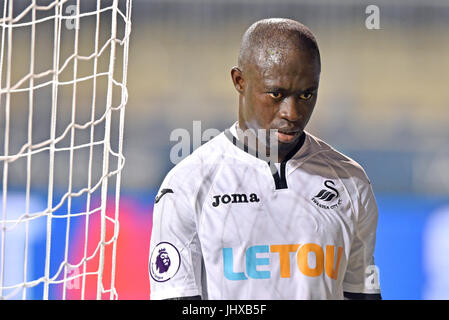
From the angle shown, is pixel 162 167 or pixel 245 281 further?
pixel 162 167

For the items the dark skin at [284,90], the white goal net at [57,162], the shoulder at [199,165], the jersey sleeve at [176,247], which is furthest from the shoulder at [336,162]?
the white goal net at [57,162]

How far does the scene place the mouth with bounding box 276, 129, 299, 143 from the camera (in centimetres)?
143

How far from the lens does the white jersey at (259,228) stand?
4.64 feet

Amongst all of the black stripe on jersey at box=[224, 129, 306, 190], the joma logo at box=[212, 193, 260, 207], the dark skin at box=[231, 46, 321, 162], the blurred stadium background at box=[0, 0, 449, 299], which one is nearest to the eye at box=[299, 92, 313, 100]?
the dark skin at box=[231, 46, 321, 162]

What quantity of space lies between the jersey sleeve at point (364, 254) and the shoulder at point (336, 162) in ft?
0.09

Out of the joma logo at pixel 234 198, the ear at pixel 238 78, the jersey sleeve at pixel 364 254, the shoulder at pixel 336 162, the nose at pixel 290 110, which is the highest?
the ear at pixel 238 78

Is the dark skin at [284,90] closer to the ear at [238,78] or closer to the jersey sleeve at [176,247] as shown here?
the ear at [238,78]

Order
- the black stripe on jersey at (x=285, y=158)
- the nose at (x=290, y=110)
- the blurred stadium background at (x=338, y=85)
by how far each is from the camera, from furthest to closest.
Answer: the blurred stadium background at (x=338, y=85) → the black stripe on jersey at (x=285, y=158) → the nose at (x=290, y=110)

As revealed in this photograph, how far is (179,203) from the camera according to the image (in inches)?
56.9

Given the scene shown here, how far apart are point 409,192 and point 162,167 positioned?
1.91m

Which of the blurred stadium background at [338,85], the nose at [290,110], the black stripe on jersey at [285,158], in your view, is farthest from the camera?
the blurred stadium background at [338,85]

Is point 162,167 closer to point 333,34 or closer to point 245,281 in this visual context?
point 333,34

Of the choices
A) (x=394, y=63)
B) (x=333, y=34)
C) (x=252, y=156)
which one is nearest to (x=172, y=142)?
(x=333, y=34)
